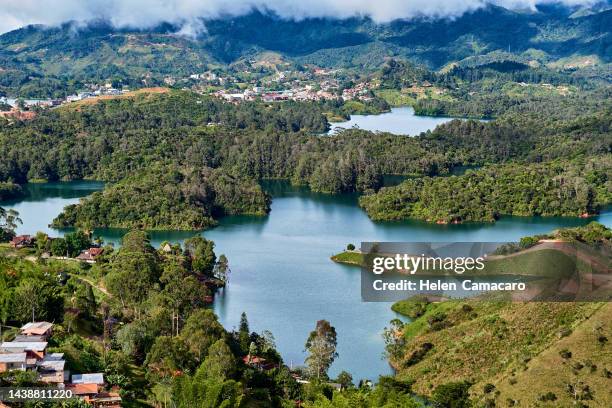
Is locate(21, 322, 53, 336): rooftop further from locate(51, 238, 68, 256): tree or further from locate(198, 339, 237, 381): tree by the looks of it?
locate(51, 238, 68, 256): tree

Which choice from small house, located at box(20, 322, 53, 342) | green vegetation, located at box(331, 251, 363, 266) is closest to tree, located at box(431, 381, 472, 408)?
small house, located at box(20, 322, 53, 342)

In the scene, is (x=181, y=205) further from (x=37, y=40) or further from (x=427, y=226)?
(x=37, y=40)

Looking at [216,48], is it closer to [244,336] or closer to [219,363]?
[244,336]

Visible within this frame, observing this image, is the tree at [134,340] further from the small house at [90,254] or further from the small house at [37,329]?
the small house at [90,254]

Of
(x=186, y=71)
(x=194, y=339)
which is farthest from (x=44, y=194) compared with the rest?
(x=186, y=71)

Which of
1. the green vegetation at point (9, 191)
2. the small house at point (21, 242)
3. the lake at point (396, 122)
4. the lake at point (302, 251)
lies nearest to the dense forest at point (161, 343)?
the lake at point (302, 251)

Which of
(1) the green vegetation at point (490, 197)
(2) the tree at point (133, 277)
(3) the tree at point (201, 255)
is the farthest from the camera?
(1) the green vegetation at point (490, 197)
